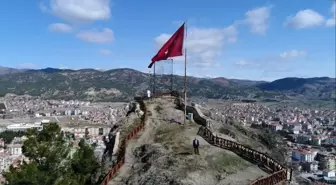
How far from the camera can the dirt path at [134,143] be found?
17.8 m

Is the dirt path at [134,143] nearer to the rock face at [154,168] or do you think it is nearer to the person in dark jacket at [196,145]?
the rock face at [154,168]

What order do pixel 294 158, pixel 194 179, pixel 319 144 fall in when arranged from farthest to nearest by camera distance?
pixel 319 144 < pixel 294 158 < pixel 194 179

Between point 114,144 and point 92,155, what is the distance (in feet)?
12.7

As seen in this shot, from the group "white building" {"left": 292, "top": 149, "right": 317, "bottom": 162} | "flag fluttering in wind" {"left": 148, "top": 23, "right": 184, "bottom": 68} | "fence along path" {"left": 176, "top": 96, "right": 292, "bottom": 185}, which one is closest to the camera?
"fence along path" {"left": 176, "top": 96, "right": 292, "bottom": 185}

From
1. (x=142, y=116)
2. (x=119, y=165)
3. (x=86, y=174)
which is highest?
(x=142, y=116)

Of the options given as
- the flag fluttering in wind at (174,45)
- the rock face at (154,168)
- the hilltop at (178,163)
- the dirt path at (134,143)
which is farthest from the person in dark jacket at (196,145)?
the flag fluttering in wind at (174,45)

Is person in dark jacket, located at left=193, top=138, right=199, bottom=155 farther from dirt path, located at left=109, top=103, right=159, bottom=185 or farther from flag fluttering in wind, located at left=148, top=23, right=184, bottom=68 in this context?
flag fluttering in wind, located at left=148, top=23, right=184, bottom=68

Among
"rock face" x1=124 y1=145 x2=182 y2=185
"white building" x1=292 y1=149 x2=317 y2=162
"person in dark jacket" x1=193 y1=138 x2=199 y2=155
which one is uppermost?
"person in dark jacket" x1=193 y1=138 x2=199 y2=155

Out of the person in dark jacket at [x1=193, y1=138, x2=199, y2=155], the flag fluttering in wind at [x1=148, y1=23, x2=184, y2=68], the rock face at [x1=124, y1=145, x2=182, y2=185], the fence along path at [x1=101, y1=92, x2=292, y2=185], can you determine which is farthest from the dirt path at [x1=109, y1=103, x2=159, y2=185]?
the flag fluttering in wind at [x1=148, y1=23, x2=184, y2=68]

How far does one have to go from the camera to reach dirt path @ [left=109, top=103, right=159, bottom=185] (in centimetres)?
1775

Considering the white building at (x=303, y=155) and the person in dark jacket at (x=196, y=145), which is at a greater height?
the person in dark jacket at (x=196, y=145)

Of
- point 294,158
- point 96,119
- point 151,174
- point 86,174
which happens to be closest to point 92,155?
point 86,174

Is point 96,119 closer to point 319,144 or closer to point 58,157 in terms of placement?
point 319,144

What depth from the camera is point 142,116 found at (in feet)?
88.0
